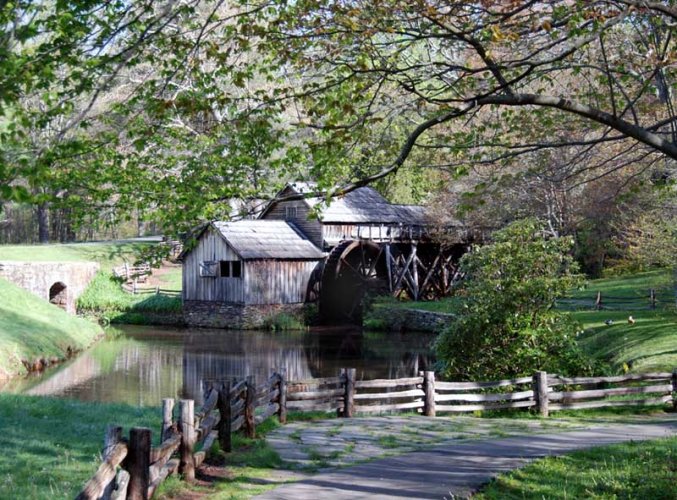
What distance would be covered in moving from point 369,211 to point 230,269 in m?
8.64

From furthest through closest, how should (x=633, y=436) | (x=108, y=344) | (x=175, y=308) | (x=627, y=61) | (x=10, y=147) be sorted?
1. (x=175, y=308)
2. (x=108, y=344)
3. (x=633, y=436)
4. (x=627, y=61)
5. (x=10, y=147)

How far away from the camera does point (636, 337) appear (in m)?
22.2

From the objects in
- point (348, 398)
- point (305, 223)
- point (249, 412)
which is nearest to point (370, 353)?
point (305, 223)

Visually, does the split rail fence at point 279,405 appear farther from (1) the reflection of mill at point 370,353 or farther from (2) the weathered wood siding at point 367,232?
(2) the weathered wood siding at point 367,232

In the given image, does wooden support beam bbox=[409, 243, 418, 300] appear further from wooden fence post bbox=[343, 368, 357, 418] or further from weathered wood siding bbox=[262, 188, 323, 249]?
wooden fence post bbox=[343, 368, 357, 418]

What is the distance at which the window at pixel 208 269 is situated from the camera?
134 feet

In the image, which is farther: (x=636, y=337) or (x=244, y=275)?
(x=244, y=275)

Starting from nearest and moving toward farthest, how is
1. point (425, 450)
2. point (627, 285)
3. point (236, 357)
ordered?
point (425, 450) → point (236, 357) → point (627, 285)

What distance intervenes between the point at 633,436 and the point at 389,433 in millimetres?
3520

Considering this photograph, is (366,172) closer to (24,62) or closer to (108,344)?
(24,62)

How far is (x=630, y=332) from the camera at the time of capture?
23.1 metres

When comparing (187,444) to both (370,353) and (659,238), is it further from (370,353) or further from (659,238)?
(370,353)

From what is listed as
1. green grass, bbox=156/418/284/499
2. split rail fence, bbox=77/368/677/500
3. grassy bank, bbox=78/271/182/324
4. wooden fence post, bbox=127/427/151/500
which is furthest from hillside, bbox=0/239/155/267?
wooden fence post, bbox=127/427/151/500

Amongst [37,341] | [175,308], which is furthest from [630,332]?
[175,308]
